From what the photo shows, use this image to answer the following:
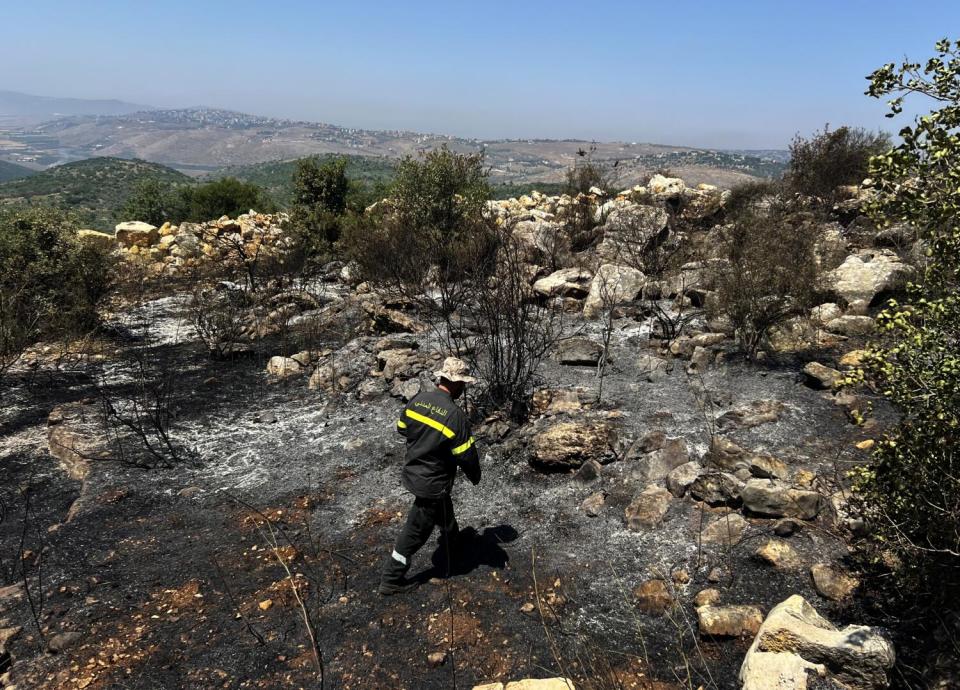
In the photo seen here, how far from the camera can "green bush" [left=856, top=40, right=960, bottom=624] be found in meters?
2.14

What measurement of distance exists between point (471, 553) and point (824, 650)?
2.40 m

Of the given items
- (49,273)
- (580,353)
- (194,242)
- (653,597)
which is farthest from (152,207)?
(653,597)

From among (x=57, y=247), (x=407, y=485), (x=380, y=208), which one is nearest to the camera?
(x=407, y=485)

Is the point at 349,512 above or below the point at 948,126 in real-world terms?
below

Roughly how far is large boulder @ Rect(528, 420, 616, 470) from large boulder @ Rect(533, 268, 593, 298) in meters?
5.21

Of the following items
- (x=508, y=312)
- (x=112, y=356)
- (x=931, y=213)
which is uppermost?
(x=931, y=213)

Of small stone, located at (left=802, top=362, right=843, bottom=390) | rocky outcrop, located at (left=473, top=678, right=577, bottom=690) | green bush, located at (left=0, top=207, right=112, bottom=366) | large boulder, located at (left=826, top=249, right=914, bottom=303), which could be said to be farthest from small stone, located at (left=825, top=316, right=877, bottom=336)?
green bush, located at (left=0, top=207, right=112, bottom=366)

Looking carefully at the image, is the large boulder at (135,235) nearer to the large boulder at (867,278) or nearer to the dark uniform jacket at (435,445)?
the dark uniform jacket at (435,445)

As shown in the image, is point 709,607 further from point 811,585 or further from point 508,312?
point 508,312

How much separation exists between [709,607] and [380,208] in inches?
540

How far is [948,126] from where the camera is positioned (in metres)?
2.09

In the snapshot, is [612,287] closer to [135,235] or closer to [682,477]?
[682,477]

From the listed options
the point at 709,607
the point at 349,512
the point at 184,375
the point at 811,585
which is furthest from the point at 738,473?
the point at 184,375

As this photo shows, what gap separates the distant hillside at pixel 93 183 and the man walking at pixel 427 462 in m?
67.6
